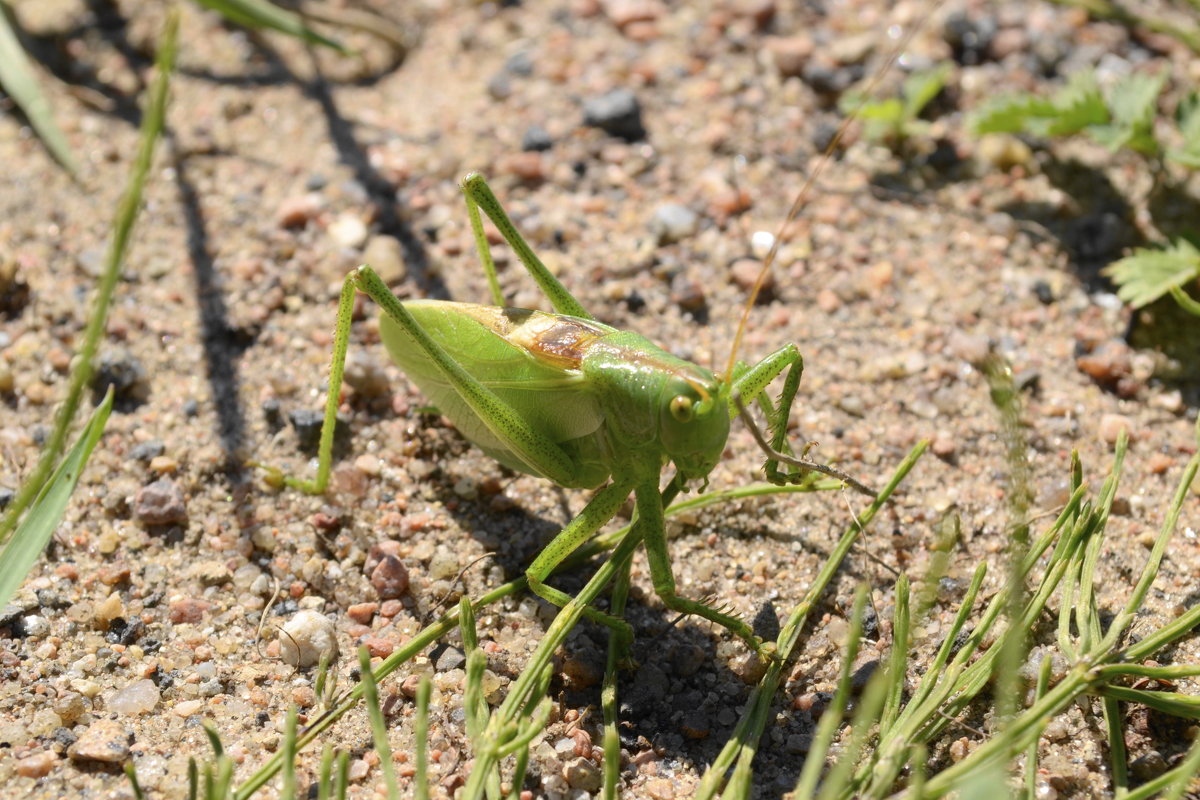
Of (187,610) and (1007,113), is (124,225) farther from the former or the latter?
(1007,113)

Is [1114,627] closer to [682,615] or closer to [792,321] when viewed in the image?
[682,615]

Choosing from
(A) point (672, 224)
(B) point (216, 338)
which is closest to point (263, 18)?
(B) point (216, 338)

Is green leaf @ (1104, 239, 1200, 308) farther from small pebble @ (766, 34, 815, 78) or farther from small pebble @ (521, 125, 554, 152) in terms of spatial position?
small pebble @ (521, 125, 554, 152)

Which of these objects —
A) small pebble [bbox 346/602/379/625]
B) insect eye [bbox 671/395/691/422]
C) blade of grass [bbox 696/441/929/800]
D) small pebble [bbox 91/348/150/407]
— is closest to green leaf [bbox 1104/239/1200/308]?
blade of grass [bbox 696/441/929/800]

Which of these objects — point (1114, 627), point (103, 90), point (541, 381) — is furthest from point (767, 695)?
point (103, 90)

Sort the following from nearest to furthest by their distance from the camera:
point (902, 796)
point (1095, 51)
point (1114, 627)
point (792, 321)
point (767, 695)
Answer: point (902, 796), point (1114, 627), point (767, 695), point (792, 321), point (1095, 51)

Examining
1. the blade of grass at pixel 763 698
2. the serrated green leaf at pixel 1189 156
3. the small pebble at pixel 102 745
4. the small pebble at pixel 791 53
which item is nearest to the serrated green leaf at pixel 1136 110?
the serrated green leaf at pixel 1189 156
